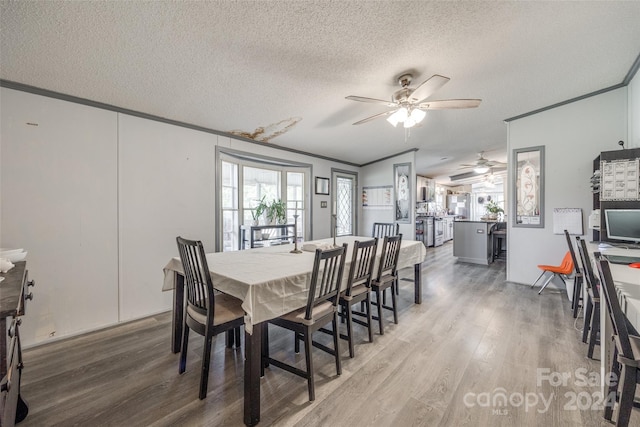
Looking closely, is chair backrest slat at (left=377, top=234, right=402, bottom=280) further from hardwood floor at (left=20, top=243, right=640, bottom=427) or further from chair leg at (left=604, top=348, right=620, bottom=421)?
chair leg at (left=604, top=348, right=620, bottom=421)

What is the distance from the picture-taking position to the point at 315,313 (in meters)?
1.80

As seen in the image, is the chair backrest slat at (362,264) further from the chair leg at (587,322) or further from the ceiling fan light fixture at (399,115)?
the chair leg at (587,322)

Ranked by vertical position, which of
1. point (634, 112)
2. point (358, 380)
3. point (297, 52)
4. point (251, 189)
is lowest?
point (358, 380)

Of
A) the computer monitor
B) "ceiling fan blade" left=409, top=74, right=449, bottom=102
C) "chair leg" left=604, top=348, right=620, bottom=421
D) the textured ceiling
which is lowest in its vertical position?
"chair leg" left=604, top=348, right=620, bottom=421

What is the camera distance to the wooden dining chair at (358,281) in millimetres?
2135

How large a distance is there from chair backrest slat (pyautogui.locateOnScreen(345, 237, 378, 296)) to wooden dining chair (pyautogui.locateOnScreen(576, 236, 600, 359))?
1.52 metres

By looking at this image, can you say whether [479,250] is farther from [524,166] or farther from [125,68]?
[125,68]

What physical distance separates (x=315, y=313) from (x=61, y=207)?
2.53 metres

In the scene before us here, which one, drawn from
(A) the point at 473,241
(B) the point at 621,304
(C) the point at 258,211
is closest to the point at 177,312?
(C) the point at 258,211

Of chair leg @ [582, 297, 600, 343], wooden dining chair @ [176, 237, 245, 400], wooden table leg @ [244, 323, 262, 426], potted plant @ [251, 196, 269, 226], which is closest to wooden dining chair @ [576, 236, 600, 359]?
chair leg @ [582, 297, 600, 343]

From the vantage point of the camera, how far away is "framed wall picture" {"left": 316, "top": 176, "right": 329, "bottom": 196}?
17.2 feet

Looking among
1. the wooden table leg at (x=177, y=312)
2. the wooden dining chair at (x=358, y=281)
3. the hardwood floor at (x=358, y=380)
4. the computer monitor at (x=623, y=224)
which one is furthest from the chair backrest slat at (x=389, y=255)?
the computer monitor at (x=623, y=224)

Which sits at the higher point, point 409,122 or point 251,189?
point 409,122

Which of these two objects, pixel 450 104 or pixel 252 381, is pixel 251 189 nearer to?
pixel 450 104
